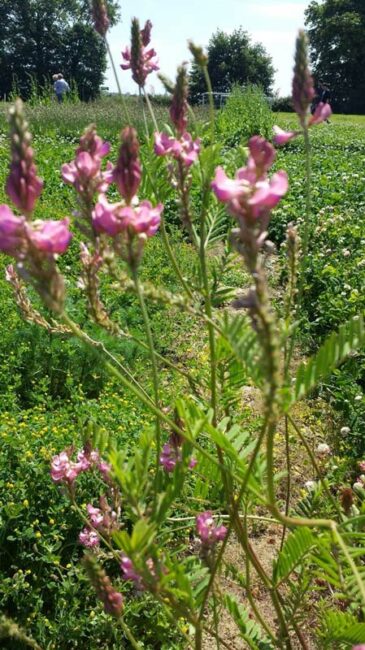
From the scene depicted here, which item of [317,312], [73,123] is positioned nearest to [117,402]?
[317,312]

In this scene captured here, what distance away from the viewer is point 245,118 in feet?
40.6

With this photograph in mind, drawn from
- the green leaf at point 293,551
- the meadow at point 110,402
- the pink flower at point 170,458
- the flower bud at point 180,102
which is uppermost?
the flower bud at point 180,102

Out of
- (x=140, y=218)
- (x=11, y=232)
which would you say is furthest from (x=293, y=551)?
(x=11, y=232)

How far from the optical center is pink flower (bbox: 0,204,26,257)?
2.46 feet

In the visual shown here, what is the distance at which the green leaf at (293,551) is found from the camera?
112 centimetres

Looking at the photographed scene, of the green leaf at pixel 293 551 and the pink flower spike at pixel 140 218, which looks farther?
the green leaf at pixel 293 551

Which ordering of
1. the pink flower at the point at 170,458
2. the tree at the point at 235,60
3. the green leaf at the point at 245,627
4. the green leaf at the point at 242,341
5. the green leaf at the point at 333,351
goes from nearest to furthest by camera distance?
the green leaf at the point at 242,341 → the green leaf at the point at 333,351 → the pink flower at the point at 170,458 → the green leaf at the point at 245,627 → the tree at the point at 235,60

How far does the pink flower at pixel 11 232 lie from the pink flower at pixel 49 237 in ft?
0.04

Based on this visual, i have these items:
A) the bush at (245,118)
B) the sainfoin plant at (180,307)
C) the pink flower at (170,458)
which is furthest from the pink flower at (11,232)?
the bush at (245,118)

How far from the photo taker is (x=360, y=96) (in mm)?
41531

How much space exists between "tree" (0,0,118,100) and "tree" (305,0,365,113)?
628 inches

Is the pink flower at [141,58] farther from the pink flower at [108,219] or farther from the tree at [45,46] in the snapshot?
the tree at [45,46]

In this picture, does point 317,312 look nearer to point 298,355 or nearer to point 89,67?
point 298,355

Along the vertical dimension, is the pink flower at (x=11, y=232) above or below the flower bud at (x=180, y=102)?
below
